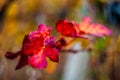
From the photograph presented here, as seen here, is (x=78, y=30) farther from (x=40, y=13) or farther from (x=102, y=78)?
(x=40, y=13)

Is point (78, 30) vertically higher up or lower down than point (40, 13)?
lower down

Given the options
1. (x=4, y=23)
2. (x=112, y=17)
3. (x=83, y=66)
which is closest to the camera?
(x=83, y=66)

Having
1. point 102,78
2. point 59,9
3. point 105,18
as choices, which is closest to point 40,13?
point 59,9

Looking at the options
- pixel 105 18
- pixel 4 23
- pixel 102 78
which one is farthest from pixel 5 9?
pixel 102 78

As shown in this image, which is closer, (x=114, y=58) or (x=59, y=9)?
(x=114, y=58)

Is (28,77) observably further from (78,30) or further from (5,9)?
(5,9)

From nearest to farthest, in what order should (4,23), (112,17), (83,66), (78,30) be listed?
(78,30), (83,66), (112,17), (4,23)
